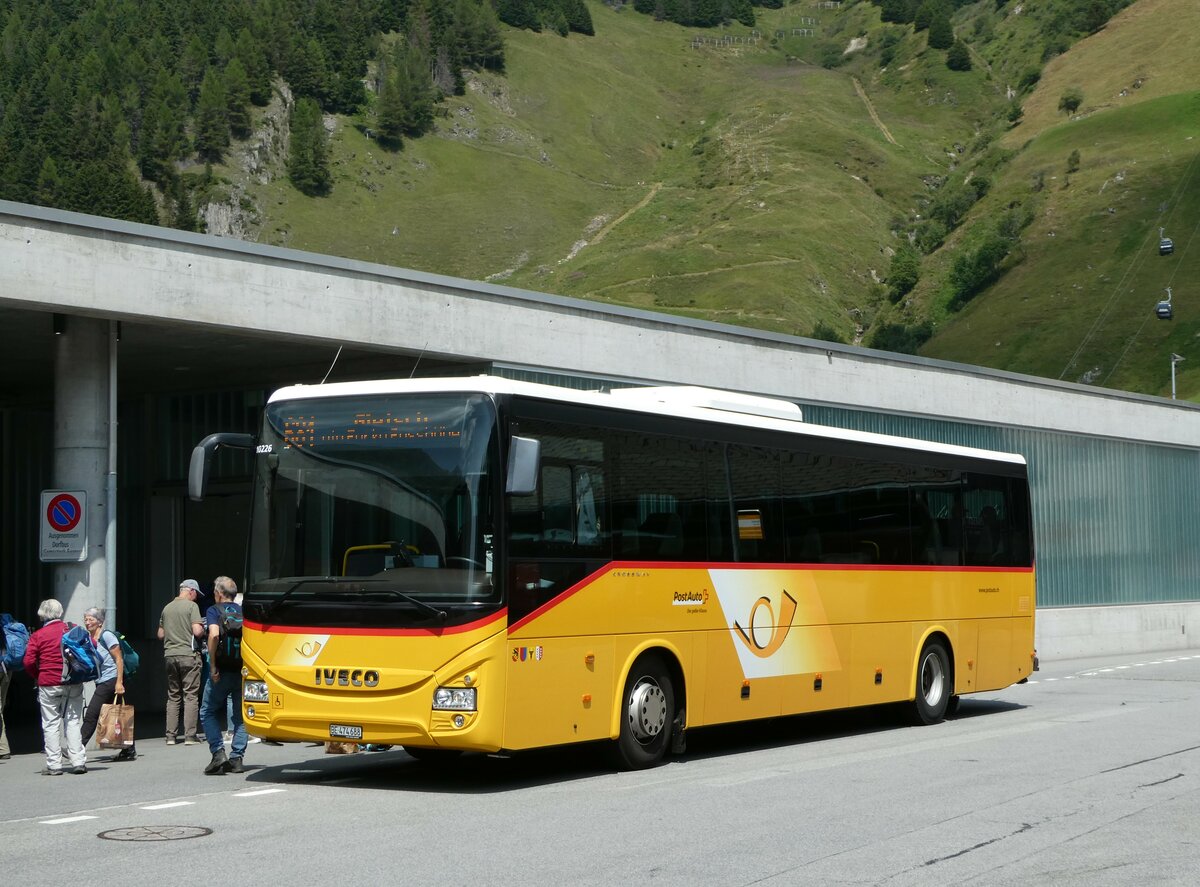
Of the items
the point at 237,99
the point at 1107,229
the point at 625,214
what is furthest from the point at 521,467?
the point at 625,214

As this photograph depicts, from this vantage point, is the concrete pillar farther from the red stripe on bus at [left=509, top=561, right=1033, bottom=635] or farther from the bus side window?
the bus side window

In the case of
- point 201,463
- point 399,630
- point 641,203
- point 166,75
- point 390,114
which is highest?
point 390,114

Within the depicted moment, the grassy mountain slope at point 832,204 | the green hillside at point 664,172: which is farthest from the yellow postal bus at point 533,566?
the green hillside at point 664,172

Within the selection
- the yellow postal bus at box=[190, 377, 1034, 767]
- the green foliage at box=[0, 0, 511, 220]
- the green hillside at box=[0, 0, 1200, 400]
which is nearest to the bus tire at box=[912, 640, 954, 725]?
the yellow postal bus at box=[190, 377, 1034, 767]

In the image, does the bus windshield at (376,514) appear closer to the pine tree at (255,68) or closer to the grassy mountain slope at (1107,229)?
the grassy mountain slope at (1107,229)

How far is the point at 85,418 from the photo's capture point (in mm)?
16891

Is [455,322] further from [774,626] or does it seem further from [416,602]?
[416,602]

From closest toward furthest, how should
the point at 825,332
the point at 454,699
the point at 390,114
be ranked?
the point at 454,699, the point at 825,332, the point at 390,114

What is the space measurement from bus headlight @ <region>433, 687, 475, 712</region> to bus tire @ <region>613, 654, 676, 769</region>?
1880 millimetres

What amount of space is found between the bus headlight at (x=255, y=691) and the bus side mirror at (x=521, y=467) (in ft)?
8.55

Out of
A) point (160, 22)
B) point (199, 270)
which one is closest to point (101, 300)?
point (199, 270)

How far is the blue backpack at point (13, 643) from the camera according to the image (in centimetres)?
1534

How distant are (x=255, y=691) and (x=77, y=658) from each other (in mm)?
2317

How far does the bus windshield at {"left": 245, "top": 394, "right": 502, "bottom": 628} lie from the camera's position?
11391 millimetres
